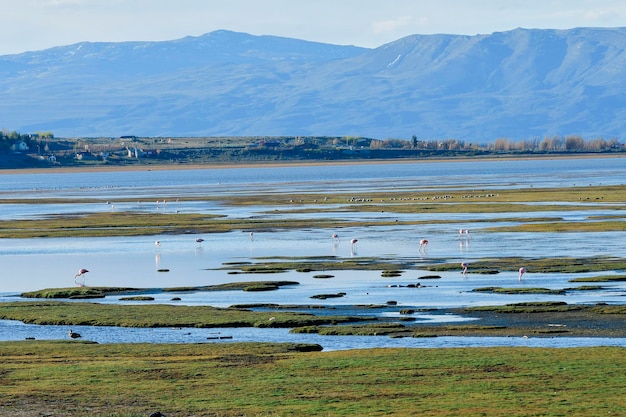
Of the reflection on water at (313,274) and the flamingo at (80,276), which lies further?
the flamingo at (80,276)

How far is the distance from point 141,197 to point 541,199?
1980 inches

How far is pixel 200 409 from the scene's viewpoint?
23.8 meters

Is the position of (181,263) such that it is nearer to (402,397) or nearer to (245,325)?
(245,325)

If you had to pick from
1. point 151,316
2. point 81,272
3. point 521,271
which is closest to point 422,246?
point 521,271

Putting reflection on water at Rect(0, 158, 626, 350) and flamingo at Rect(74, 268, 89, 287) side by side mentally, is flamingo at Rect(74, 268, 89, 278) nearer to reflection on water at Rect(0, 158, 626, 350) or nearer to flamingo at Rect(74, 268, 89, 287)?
flamingo at Rect(74, 268, 89, 287)

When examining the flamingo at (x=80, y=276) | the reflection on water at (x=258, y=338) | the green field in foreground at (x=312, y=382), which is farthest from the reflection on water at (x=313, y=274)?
the green field in foreground at (x=312, y=382)

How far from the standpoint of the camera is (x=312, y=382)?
2639cm

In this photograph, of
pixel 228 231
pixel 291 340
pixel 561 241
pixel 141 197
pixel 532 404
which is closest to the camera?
pixel 532 404

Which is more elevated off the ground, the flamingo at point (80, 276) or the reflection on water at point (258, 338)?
the reflection on water at point (258, 338)

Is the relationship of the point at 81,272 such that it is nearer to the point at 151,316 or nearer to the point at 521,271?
the point at 151,316

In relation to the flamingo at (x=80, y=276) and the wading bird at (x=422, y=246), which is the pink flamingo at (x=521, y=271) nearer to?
the wading bird at (x=422, y=246)

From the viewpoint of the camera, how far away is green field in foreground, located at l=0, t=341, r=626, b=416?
23.4 meters

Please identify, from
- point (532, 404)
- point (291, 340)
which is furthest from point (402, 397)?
point (291, 340)

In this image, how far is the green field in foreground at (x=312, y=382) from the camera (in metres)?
23.4
